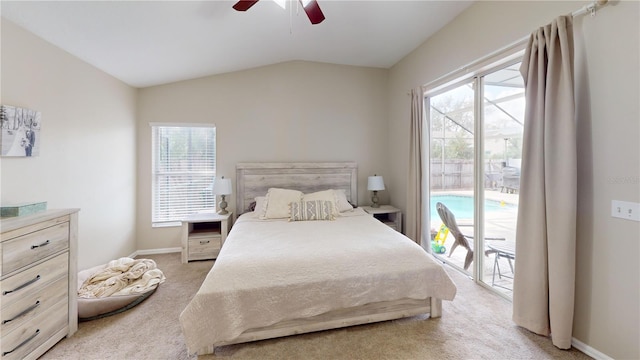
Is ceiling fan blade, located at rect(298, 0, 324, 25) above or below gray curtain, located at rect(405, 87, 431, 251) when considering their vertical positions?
above

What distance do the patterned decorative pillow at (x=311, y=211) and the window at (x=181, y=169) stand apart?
150 cm

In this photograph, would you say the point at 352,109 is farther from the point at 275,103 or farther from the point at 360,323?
the point at 360,323

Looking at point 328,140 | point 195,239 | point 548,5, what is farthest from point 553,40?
point 195,239

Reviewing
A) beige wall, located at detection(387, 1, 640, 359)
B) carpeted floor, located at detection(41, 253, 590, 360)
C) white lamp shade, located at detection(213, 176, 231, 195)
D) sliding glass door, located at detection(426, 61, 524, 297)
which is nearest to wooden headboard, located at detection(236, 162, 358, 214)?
white lamp shade, located at detection(213, 176, 231, 195)

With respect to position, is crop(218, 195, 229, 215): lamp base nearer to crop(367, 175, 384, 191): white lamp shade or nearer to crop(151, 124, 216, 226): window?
crop(151, 124, 216, 226): window

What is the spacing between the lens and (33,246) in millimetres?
1627

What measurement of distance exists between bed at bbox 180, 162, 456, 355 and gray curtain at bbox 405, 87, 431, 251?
3.54 ft

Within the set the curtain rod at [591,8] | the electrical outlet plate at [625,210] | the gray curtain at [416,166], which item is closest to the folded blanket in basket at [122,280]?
the gray curtain at [416,166]

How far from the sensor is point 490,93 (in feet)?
8.64

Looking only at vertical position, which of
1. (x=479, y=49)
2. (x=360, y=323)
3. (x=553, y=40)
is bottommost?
(x=360, y=323)

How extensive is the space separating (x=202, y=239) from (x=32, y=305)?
1.81 metres

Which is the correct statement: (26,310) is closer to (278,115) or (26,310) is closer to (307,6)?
(307,6)

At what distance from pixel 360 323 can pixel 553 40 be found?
251 cm

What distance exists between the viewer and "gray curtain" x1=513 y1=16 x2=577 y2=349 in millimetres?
1729
